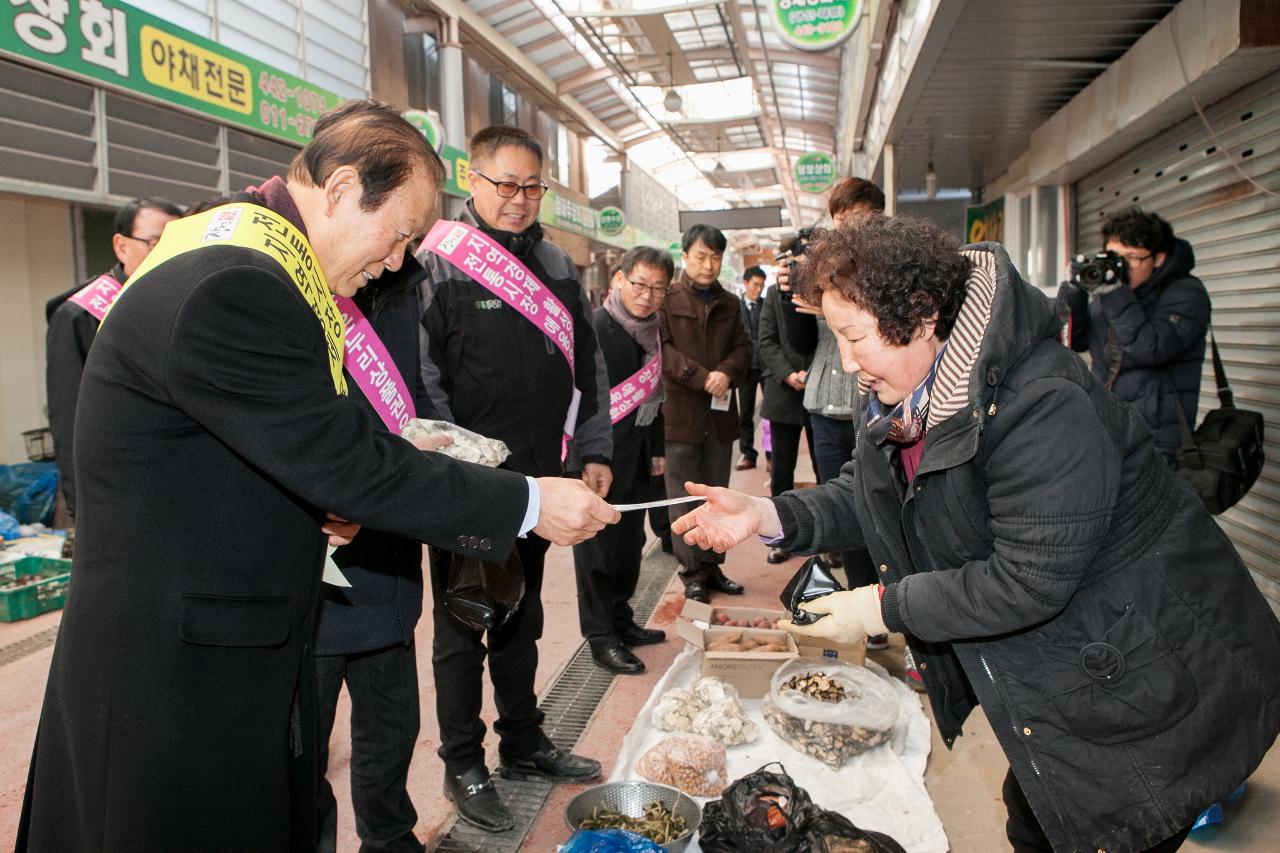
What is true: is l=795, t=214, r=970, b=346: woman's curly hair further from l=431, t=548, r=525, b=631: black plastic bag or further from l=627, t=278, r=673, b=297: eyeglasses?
l=627, t=278, r=673, b=297: eyeglasses

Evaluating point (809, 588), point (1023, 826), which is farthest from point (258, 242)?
point (1023, 826)

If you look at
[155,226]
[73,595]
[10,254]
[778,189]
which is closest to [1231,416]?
[73,595]

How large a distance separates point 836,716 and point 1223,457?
2.08m

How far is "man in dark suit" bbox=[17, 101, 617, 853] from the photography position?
1440mm

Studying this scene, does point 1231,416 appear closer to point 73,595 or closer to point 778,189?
point 73,595

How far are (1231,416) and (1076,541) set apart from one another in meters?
3.00

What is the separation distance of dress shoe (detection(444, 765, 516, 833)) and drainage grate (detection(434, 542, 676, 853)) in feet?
0.11

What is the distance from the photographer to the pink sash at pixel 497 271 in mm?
3041

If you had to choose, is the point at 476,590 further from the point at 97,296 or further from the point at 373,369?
the point at 97,296

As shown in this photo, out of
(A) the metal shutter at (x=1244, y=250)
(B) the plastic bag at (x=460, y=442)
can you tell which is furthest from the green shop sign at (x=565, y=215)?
(B) the plastic bag at (x=460, y=442)

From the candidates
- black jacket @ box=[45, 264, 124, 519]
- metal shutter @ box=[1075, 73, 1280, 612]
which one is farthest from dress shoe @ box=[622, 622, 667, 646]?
metal shutter @ box=[1075, 73, 1280, 612]

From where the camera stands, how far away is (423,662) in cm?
439

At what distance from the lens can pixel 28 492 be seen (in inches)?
267

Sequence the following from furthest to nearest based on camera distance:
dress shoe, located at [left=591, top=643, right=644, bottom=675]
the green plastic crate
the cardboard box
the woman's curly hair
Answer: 1. the green plastic crate
2. dress shoe, located at [left=591, top=643, right=644, bottom=675]
3. the cardboard box
4. the woman's curly hair
